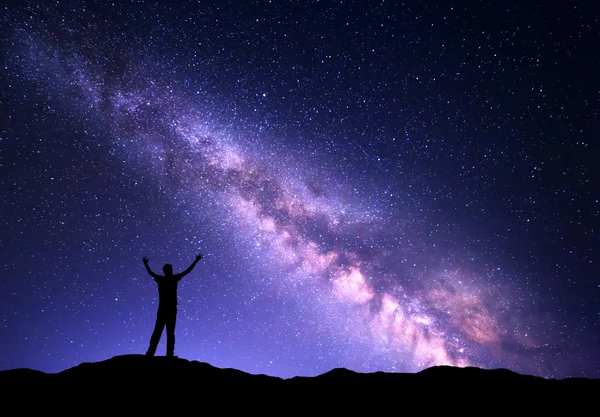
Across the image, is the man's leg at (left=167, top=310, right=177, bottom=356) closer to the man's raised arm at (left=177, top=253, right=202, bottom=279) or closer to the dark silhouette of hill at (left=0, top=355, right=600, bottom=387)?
the dark silhouette of hill at (left=0, top=355, right=600, bottom=387)

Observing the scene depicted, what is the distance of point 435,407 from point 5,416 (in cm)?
689

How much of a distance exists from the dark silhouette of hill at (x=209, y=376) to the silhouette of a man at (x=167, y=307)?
473 millimetres

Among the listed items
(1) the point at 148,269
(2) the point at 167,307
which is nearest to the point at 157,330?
(2) the point at 167,307

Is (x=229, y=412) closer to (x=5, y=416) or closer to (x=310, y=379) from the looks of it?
(x=310, y=379)

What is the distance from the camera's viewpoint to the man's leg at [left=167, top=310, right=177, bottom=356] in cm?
771

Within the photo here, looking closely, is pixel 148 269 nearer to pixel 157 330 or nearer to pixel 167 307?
pixel 167 307

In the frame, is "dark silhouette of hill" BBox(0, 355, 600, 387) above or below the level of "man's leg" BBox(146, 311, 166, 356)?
below

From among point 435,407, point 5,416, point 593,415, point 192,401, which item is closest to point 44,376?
point 5,416

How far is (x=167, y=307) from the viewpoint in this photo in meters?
7.72

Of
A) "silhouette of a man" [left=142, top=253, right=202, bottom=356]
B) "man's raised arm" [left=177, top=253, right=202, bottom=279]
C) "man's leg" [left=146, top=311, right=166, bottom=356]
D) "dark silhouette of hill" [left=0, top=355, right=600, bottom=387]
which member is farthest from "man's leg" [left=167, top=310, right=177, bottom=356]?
"man's raised arm" [left=177, top=253, right=202, bottom=279]

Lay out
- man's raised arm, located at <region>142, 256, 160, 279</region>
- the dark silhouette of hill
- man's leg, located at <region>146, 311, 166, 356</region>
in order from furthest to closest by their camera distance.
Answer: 1. man's raised arm, located at <region>142, 256, 160, 279</region>
2. man's leg, located at <region>146, 311, 166, 356</region>
3. the dark silhouette of hill

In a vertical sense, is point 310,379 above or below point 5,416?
above

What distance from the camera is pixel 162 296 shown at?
306 inches

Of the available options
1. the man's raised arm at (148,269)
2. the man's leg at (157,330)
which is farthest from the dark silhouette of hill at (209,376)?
the man's raised arm at (148,269)
